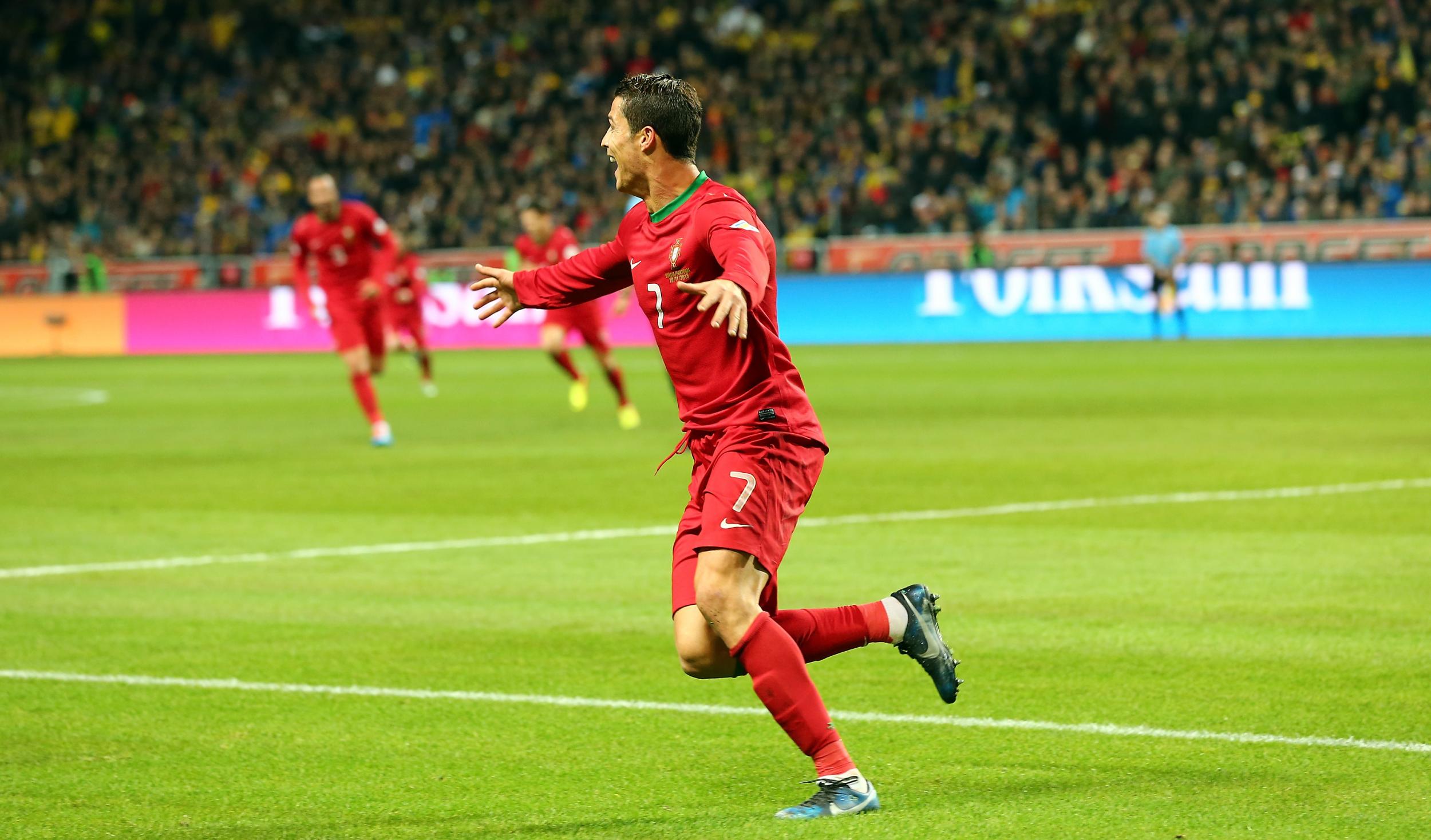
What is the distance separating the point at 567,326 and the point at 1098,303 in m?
14.6

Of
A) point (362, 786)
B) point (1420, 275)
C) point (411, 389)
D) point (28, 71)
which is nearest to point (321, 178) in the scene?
point (411, 389)

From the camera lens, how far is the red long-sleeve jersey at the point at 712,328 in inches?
194

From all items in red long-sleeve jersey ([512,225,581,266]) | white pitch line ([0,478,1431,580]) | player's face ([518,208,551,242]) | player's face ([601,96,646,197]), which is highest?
player's face ([601,96,646,197])

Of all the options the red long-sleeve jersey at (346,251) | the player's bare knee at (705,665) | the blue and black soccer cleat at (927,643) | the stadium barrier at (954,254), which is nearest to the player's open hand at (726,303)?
the player's bare knee at (705,665)

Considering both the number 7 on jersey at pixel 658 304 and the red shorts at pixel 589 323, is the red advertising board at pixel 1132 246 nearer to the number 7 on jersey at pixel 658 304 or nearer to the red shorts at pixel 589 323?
the red shorts at pixel 589 323

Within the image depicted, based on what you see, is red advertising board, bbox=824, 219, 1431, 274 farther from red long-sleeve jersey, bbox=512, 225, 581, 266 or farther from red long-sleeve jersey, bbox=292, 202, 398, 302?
red long-sleeve jersey, bbox=292, 202, 398, 302

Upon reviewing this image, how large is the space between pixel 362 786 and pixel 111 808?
2.13ft

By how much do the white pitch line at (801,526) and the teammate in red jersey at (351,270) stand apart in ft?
20.4

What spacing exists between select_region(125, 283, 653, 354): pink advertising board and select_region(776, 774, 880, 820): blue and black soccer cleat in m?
30.2

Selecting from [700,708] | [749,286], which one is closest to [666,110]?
[749,286]

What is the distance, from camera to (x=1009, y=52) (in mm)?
36312

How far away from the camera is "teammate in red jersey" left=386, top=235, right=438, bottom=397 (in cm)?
2431

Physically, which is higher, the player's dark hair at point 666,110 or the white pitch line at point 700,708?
the player's dark hair at point 666,110

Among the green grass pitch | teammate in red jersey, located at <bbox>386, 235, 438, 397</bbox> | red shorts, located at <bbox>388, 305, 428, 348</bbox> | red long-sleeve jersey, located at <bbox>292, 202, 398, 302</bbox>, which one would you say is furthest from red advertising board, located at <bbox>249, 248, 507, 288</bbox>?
the green grass pitch
